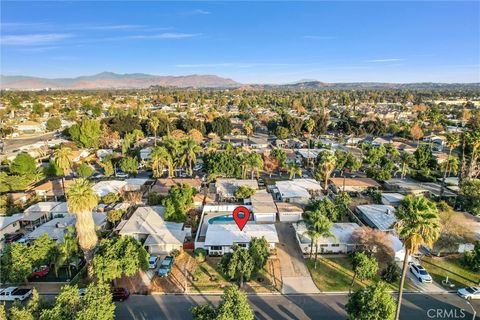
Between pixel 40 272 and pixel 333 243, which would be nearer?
pixel 40 272

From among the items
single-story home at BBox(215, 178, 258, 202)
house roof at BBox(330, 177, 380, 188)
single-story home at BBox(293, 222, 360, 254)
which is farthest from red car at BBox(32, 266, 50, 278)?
house roof at BBox(330, 177, 380, 188)

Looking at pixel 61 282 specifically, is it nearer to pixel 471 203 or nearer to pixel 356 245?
pixel 356 245

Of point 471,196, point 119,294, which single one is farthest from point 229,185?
point 471,196

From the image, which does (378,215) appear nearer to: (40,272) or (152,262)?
(152,262)

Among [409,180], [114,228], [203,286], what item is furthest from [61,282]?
[409,180]

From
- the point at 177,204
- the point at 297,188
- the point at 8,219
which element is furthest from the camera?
the point at 297,188

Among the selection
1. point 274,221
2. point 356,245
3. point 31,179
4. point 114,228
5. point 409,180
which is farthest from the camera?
point 409,180
